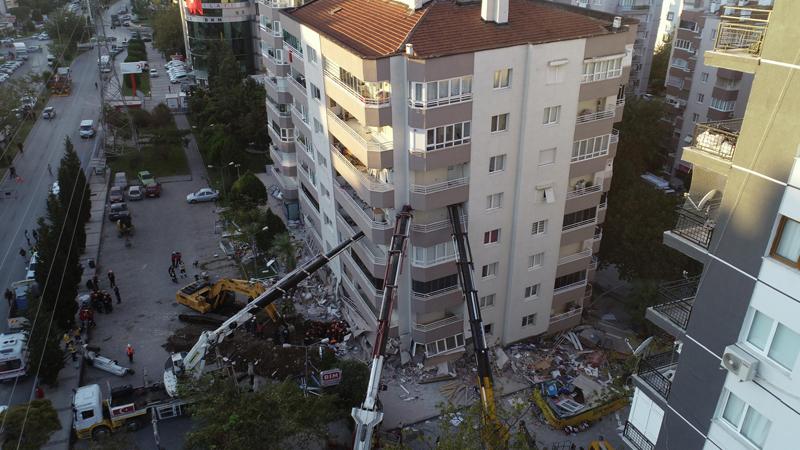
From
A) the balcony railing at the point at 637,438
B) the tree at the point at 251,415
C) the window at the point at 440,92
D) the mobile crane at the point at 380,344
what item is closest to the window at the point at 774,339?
the balcony railing at the point at 637,438

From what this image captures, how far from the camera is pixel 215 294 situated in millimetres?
39500

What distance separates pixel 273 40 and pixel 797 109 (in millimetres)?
40479

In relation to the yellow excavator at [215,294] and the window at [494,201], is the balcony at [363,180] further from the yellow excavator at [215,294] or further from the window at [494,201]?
the yellow excavator at [215,294]

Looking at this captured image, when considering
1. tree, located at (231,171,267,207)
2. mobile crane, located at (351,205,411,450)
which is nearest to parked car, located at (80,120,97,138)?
tree, located at (231,171,267,207)

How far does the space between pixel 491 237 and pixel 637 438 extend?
15945mm

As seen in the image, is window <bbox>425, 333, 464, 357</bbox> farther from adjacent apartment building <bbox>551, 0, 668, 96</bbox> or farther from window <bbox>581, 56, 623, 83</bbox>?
adjacent apartment building <bbox>551, 0, 668, 96</bbox>

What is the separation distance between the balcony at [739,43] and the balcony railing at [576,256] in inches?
855

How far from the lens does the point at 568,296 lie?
120 ft

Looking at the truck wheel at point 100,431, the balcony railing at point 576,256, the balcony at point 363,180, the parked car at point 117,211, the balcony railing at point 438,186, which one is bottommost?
the truck wheel at point 100,431

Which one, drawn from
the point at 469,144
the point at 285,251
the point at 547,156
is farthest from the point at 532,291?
the point at 285,251

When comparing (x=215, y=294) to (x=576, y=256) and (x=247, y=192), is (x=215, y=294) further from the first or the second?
(x=576, y=256)

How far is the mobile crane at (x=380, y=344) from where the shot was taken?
22375mm

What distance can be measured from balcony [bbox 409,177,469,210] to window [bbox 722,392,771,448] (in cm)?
1719

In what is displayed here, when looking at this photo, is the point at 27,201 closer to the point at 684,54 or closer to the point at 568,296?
the point at 568,296
